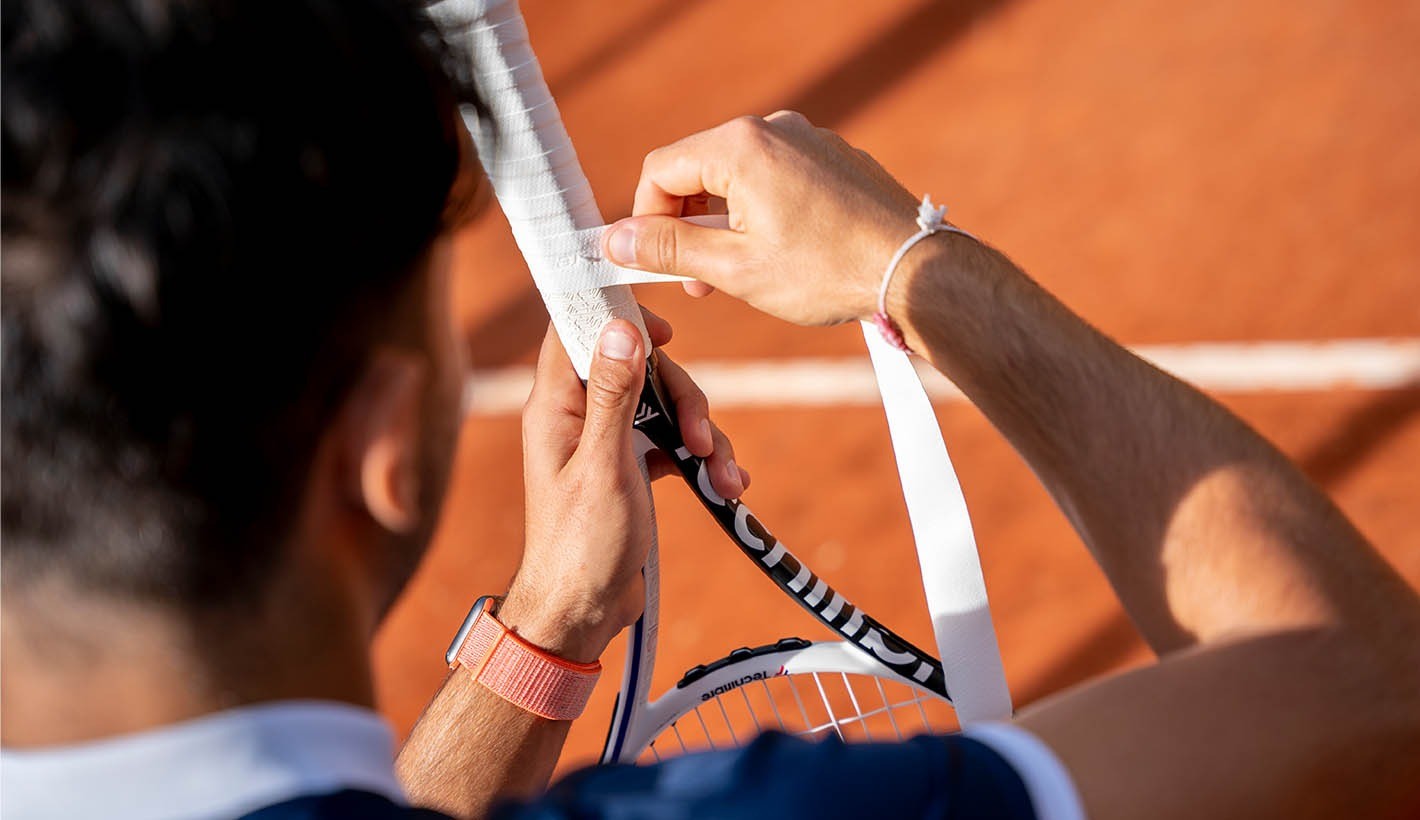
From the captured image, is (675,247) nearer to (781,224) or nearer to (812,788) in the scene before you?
(781,224)

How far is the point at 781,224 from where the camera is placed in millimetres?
1315

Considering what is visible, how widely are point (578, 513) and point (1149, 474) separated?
70 centimetres

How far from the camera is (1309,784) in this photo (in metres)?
0.99

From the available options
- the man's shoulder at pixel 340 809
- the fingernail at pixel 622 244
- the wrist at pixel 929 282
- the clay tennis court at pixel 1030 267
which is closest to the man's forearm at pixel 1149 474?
the wrist at pixel 929 282

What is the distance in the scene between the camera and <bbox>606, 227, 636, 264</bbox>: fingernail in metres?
1.38

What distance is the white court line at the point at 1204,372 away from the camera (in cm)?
349

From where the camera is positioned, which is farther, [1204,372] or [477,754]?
[1204,372]

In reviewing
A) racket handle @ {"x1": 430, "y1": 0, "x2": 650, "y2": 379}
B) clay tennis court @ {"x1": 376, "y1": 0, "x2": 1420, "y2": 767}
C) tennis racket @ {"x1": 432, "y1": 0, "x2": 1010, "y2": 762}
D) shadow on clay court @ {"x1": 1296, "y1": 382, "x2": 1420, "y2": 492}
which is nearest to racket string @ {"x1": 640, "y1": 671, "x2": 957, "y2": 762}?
clay tennis court @ {"x1": 376, "y1": 0, "x2": 1420, "y2": 767}

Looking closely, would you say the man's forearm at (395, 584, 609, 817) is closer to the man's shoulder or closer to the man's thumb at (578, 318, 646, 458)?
the man's thumb at (578, 318, 646, 458)

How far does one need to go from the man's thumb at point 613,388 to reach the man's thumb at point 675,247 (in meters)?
0.09

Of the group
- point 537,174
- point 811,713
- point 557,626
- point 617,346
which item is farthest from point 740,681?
point 811,713

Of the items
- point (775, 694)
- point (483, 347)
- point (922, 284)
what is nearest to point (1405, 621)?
point (922, 284)

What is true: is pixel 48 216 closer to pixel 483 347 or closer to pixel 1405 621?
pixel 1405 621

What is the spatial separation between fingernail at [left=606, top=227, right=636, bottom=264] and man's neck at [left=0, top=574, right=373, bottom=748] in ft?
2.17
